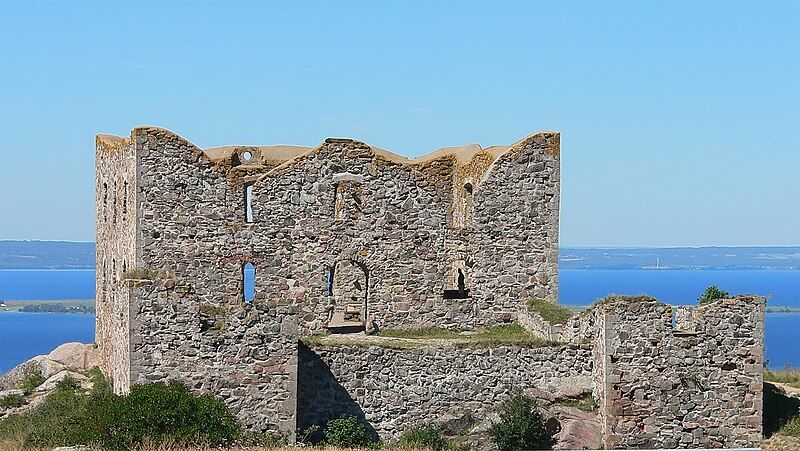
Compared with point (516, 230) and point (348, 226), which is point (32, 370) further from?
point (516, 230)

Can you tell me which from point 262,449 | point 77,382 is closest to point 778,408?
point 262,449

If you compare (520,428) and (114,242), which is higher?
(114,242)

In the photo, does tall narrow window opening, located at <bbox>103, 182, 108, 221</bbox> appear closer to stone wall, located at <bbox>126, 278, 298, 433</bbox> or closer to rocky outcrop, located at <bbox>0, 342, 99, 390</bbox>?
rocky outcrop, located at <bbox>0, 342, 99, 390</bbox>

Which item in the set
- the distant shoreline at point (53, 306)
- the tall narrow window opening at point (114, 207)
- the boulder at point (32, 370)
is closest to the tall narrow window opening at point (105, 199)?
the tall narrow window opening at point (114, 207)

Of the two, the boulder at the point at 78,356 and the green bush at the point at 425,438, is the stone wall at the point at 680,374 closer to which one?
the green bush at the point at 425,438

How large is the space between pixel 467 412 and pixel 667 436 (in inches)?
156

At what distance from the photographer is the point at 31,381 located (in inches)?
1196

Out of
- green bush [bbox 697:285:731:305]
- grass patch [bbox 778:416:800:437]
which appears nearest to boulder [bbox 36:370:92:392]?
green bush [bbox 697:285:731:305]

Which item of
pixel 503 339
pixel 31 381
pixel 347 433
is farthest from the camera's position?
pixel 31 381

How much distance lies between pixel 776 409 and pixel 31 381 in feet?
57.1

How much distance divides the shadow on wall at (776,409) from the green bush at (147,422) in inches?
434

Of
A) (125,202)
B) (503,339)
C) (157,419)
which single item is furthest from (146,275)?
(503,339)

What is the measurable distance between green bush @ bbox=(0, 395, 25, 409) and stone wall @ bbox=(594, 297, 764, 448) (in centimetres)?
1327

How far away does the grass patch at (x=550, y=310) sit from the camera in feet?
85.0
